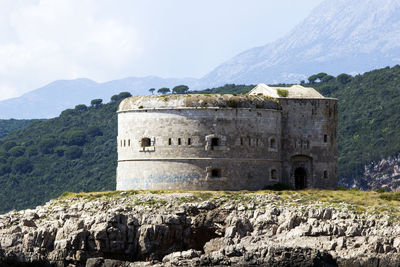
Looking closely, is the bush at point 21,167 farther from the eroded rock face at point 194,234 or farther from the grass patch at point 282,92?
the eroded rock face at point 194,234

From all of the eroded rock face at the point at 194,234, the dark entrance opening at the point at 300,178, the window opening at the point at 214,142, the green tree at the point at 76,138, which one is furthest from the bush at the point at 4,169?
the window opening at the point at 214,142

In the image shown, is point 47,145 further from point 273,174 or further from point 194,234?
point 194,234

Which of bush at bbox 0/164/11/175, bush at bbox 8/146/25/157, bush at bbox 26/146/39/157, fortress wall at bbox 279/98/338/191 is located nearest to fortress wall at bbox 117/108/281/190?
fortress wall at bbox 279/98/338/191

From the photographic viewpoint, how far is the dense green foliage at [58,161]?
327 feet

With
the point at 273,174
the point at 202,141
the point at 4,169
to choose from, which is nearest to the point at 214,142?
the point at 202,141

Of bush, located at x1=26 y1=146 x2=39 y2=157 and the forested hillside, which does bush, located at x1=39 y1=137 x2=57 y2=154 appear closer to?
the forested hillside

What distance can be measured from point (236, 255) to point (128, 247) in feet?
18.4

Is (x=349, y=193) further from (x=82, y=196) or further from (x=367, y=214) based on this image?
(x=82, y=196)

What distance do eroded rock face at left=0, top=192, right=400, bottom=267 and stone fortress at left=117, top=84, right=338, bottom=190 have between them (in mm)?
2608

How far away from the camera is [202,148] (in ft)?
161

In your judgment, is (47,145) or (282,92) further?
(47,145)

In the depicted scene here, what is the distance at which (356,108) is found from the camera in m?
100

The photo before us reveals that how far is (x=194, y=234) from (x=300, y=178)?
937 cm

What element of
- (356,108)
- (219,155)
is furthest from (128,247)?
(356,108)
